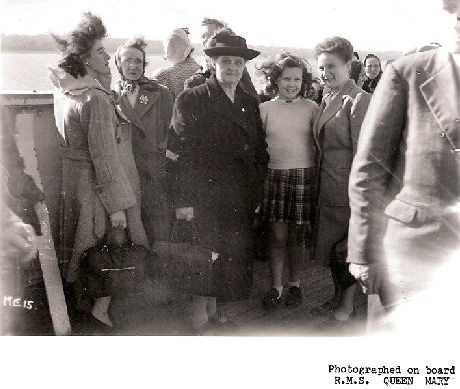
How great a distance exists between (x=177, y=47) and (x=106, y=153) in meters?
1.21

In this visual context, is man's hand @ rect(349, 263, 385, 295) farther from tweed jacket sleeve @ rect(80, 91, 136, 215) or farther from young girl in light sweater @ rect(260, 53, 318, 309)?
tweed jacket sleeve @ rect(80, 91, 136, 215)

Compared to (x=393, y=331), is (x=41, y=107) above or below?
above

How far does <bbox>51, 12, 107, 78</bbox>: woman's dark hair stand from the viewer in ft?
7.44

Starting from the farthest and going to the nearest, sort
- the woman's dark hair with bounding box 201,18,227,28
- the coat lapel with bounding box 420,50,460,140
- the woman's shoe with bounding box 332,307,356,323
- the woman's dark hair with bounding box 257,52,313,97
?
the woman's dark hair with bounding box 201,18,227,28 → the woman's shoe with bounding box 332,307,356,323 → the woman's dark hair with bounding box 257,52,313,97 → the coat lapel with bounding box 420,50,460,140

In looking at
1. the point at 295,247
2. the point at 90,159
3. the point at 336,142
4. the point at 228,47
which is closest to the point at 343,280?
the point at 295,247

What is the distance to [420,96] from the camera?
157 centimetres

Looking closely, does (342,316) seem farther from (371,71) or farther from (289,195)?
(371,71)

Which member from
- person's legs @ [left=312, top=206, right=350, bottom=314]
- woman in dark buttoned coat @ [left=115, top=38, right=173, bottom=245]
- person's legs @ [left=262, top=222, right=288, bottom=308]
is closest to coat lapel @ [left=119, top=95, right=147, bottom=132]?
woman in dark buttoned coat @ [left=115, top=38, right=173, bottom=245]

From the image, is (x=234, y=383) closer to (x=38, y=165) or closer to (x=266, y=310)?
(x=266, y=310)

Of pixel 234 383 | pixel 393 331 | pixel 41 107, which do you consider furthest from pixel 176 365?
pixel 41 107

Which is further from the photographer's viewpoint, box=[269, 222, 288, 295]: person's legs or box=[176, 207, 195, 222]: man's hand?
box=[269, 222, 288, 295]: person's legs

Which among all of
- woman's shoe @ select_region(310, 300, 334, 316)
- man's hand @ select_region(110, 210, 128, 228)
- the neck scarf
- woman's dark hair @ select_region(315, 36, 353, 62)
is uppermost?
woman's dark hair @ select_region(315, 36, 353, 62)

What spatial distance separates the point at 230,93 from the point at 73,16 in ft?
2.58

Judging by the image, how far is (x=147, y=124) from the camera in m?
2.76
